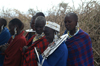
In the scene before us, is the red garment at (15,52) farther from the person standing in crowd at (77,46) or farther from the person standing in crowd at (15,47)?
the person standing in crowd at (77,46)

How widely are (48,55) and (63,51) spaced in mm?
231

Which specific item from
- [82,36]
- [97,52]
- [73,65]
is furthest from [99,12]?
[73,65]

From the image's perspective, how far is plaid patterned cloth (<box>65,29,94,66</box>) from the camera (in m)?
1.77

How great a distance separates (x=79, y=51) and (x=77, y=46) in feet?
0.35

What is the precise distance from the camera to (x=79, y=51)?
1.78m

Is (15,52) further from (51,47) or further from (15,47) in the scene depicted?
(51,47)

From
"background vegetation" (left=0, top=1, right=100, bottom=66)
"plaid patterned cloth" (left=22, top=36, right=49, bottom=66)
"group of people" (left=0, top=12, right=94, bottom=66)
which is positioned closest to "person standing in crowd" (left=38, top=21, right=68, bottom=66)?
"group of people" (left=0, top=12, right=94, bottom=66)

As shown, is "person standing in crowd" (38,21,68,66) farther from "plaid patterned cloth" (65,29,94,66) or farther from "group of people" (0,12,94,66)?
"plaid patterned cloth" (65,29,94,66)

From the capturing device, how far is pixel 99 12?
3.88 m

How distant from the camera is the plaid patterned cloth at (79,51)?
177 cm

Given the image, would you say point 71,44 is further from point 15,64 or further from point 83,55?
point 15,64

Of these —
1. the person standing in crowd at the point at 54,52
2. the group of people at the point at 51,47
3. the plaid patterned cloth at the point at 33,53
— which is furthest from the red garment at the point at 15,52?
the person standing in crowd at the point at 54,52

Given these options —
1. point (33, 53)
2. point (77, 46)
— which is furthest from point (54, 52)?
point (77, 46)

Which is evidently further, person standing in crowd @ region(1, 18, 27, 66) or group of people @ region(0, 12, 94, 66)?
person standing in crowd @ region(1, 18, 27, 66)
